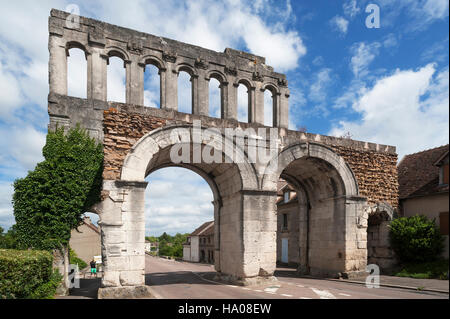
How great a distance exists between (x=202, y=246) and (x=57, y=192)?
92.7 ft

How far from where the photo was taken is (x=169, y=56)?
12.9m

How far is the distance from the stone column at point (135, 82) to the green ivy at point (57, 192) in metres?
3.08

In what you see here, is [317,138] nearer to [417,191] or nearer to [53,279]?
[417,191]

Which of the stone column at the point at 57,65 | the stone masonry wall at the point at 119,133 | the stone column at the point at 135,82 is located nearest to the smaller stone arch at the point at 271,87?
the stone column at the point at 135,82

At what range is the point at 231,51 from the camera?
47.0 ft

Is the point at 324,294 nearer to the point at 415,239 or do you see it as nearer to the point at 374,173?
the point at 415,239

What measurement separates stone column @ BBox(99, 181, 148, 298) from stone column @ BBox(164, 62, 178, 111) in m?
4.30

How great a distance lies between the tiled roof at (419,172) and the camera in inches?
521

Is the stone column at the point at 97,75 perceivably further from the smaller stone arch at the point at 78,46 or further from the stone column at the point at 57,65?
the stone column at the point at 57,65

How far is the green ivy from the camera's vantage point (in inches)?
356

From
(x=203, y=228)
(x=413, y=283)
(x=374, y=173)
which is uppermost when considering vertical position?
(x=374, y=173)

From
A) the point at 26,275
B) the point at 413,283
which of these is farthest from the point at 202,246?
the point at 26,275
